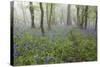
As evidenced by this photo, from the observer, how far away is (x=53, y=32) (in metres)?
2.92

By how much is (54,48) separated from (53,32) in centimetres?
26

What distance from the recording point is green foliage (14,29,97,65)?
108 inches

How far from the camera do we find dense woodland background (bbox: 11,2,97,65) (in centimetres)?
273

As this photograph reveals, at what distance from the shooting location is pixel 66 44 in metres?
3.01

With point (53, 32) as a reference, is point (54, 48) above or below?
below

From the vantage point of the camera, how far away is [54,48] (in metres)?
2.93

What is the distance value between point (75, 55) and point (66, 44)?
0.84 ft

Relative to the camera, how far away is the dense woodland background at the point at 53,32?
273cm
